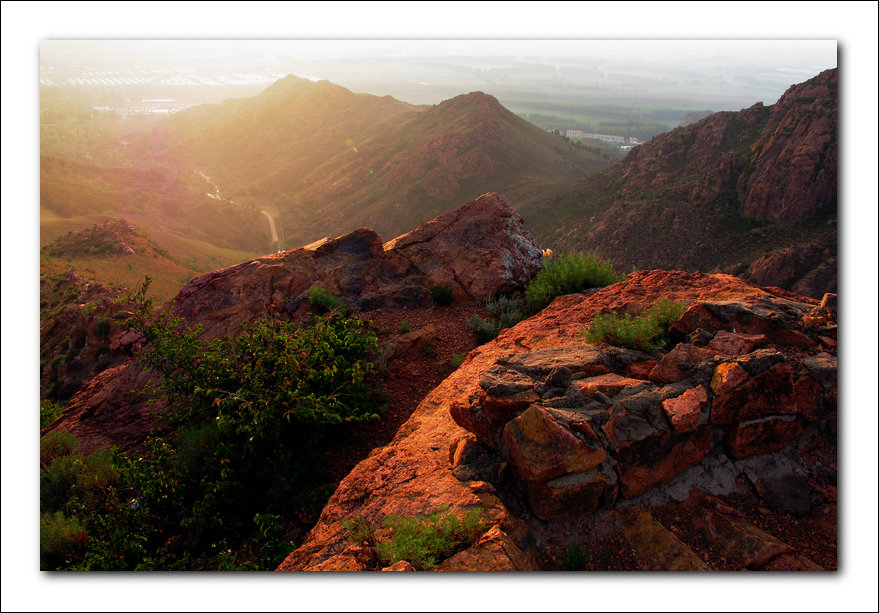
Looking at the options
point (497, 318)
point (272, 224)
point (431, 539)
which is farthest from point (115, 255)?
point (431, 539)

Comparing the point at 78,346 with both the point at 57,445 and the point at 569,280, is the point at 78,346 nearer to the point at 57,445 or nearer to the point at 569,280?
the point at 57,445

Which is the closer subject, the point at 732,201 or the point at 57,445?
the point at 57,445

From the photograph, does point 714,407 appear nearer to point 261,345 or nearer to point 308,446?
point 308,446

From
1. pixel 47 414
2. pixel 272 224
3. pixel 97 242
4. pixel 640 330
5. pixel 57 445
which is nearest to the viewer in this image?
pixel 640 330

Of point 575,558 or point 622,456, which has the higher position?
point 622,456

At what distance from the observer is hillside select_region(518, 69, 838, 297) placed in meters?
17.4

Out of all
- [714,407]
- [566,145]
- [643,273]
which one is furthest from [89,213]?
[566,145]

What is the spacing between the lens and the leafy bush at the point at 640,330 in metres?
4.59

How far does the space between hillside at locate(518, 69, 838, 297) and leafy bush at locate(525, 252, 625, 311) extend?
29.5ft

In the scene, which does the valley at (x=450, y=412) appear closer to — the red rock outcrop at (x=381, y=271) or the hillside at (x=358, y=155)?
the red rock outcrop at (x=381, y=271)

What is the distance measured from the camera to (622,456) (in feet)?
10.9

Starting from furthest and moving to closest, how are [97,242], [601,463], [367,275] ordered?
[97,242] → [367,275] → [601,463]

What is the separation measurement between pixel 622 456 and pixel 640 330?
65.5 inches

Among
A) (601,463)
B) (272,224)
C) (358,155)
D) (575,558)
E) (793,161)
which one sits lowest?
(272,224)
